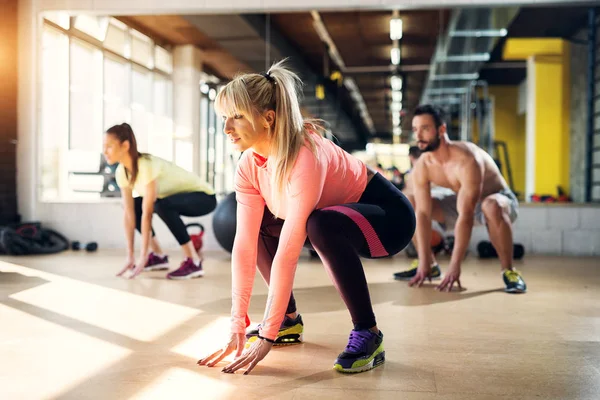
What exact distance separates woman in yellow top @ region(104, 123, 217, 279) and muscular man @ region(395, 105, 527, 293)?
4.55 ft

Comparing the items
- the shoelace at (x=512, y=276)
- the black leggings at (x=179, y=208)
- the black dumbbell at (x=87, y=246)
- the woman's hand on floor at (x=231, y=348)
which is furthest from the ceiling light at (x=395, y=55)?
the woman's hand on floor at (x=231, y=348)

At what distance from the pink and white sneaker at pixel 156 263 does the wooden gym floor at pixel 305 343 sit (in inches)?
17.5

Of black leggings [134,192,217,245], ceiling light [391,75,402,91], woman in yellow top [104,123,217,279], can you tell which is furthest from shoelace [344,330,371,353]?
ceiling light [391,75,402,91]

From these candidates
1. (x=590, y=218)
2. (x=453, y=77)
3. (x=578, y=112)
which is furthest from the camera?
(x=578, y=112)

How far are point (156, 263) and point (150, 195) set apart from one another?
27.8 inches

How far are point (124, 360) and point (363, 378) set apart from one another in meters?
0.69

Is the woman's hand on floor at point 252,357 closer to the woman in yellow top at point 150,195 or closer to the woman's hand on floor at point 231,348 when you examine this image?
the woman's hand on floor at point 231,348

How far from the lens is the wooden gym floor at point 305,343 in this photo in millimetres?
1557

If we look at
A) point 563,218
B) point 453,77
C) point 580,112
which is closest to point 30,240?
point 563,218

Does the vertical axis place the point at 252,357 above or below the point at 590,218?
below

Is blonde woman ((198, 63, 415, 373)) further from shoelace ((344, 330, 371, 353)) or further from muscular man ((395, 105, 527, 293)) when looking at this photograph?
muscular man ((395, 105, 527, 293))

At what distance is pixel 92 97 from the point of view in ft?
20.4

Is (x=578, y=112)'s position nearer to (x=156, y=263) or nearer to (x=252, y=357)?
(x=156, y=263)

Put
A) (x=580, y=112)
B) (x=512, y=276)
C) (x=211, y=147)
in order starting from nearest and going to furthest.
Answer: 1. (x=512, y=276)
2. (x=211, y=147)
3. (x=580, y=112)
